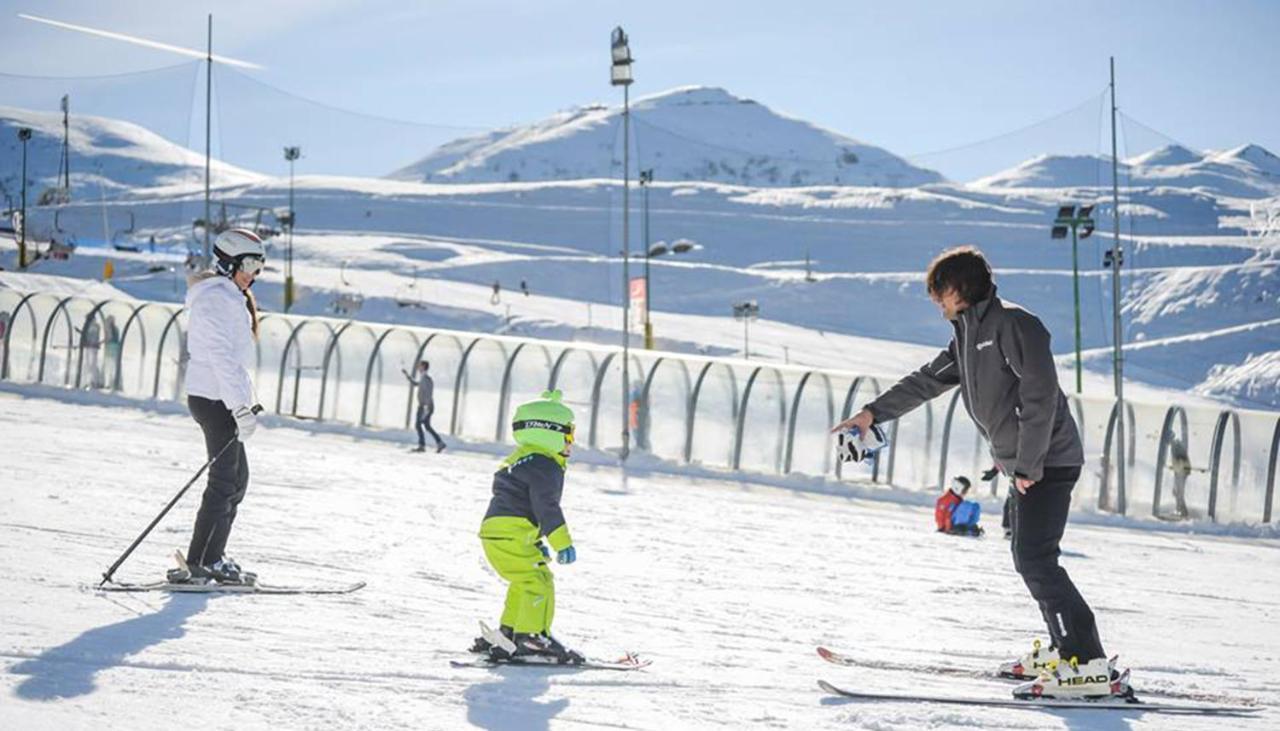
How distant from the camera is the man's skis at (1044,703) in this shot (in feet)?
20.0

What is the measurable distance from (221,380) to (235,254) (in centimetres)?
75

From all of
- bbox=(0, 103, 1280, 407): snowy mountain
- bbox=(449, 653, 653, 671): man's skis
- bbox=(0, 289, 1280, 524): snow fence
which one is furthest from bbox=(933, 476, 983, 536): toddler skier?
bbox=(0, 103, 1280, 407): snowy mountain

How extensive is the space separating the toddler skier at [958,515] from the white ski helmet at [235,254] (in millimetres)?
11402

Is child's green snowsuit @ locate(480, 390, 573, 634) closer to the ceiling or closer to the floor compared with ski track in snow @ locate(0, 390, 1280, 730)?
closer to the ceiling

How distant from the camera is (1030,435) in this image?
5.90 metres

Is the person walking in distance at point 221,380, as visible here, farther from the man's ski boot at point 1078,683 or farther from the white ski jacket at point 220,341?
the man's ski boot at point 1078,683

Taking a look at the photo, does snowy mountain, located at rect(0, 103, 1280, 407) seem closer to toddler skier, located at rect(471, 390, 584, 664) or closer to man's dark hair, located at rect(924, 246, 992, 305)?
man's dark hair, located at rect(924, 246, 992, 305)

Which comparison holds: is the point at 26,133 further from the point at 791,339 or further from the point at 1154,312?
the point at 1154,312

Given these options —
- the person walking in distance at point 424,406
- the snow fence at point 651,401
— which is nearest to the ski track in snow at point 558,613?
the snow fence at point 651,401

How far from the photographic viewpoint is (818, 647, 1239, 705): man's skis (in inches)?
261

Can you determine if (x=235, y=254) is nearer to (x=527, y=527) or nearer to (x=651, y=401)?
(x=527, y=527)

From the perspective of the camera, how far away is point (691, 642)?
798 centimetres

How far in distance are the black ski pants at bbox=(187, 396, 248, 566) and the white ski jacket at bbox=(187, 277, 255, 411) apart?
0.11 metres

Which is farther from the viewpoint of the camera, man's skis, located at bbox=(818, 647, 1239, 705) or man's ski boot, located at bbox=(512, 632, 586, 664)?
man's ski boot, located at bbox=(512, 632, 586, 664)
